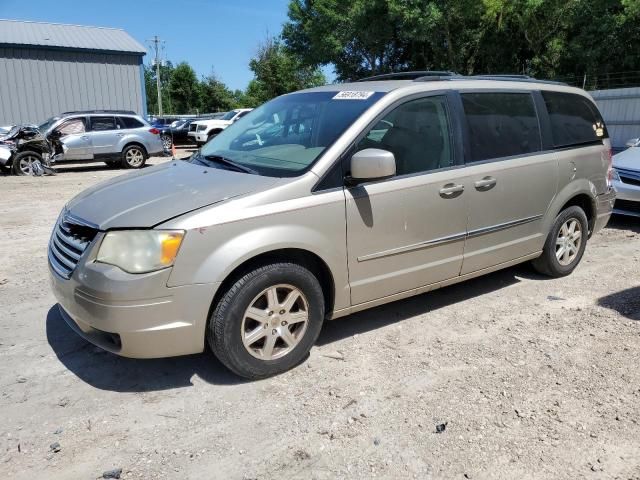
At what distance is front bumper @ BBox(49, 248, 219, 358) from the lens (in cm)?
293

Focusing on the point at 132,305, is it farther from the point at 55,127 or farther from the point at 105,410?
the point at 55,127

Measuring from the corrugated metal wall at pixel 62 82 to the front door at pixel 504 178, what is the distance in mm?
22027

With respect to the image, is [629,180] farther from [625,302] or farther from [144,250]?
[144,250]

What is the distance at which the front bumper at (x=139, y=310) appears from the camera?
293 cm

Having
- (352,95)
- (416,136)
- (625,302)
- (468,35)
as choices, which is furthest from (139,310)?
(468,35)

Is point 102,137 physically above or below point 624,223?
above

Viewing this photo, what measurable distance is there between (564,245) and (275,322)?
3236 millimetres

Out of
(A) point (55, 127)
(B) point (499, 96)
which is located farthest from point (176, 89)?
(B) point (499, 96)

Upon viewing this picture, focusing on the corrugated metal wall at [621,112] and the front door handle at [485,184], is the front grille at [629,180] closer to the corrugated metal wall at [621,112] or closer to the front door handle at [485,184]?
the front door handle at [485,184]

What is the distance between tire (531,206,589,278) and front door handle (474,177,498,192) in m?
1.08

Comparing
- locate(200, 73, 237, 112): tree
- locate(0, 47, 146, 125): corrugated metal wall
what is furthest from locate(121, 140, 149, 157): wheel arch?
locate(200, 73, 237, 112): tree

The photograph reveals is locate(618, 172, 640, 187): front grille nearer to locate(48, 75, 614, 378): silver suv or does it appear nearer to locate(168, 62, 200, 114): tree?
locate(48, 75, 614, 378): silver suv

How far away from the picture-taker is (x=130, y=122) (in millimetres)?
16188

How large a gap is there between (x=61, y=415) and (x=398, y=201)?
245cm
